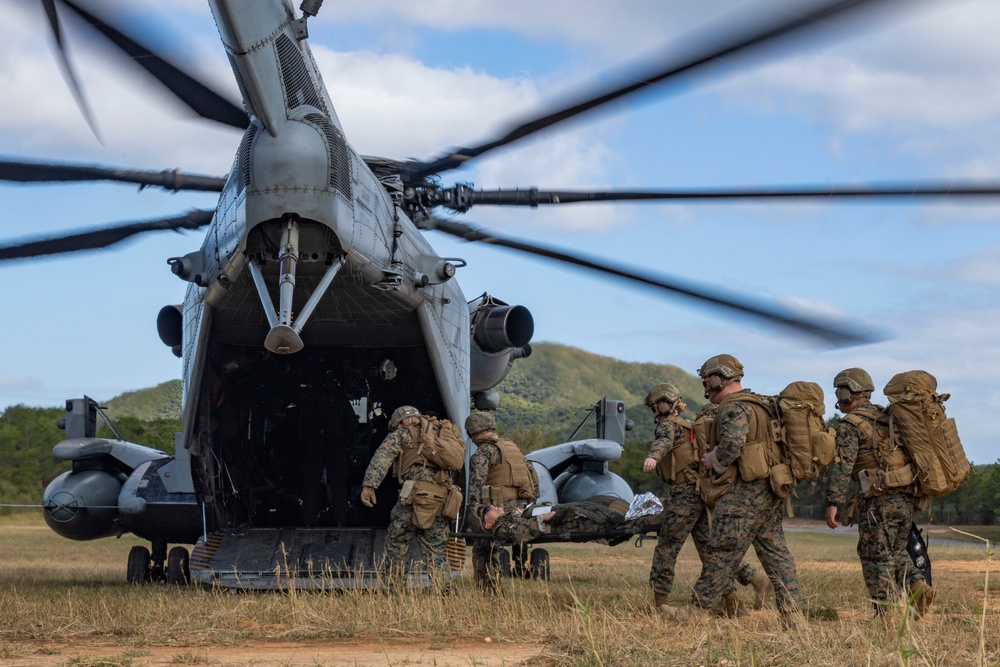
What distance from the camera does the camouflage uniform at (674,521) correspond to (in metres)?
7.46

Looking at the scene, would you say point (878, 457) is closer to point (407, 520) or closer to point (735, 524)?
point (735, 524)

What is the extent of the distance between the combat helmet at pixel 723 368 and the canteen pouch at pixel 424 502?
7.91 feet

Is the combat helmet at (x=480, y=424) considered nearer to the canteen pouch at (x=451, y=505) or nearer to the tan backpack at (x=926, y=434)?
the canteen pouch at (x=451, y=505)

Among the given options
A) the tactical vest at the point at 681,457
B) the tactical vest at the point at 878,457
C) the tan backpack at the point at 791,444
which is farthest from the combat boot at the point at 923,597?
the tactical vest at the point at 681,457

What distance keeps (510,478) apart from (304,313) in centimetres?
221

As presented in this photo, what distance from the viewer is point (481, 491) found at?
8.85 meters

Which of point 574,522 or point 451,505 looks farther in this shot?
point 574,522

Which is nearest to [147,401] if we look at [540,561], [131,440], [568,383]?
[131,440]

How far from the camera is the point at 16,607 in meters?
7.56

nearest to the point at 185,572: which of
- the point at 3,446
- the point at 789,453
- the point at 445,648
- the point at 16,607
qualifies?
the point at 16,607

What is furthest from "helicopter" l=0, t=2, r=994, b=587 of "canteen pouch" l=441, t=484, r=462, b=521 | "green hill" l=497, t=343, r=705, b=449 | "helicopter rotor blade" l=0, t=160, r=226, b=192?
"green hill" l=497, t=343, r=705, b=449

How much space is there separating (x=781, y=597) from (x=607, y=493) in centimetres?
549

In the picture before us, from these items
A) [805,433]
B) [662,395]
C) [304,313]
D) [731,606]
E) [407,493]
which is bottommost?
[731,606]

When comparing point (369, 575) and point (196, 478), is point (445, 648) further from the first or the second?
point (196, 478)
